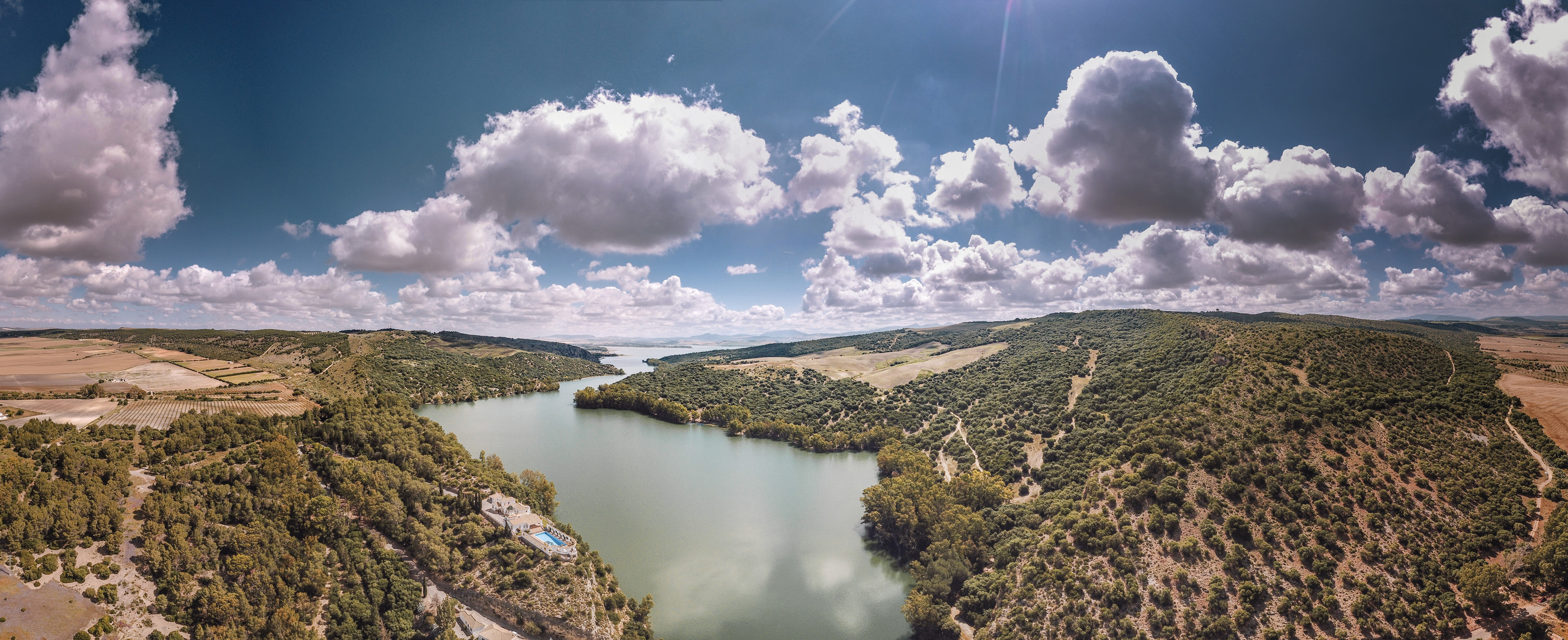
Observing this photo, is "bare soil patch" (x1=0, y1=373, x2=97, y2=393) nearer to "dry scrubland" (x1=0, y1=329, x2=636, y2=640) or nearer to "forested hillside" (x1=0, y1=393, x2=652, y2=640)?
"dry scrubland" (x1=0, y1=329, x2=636, y2=640)

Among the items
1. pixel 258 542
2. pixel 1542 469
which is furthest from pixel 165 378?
pixel 1542 469

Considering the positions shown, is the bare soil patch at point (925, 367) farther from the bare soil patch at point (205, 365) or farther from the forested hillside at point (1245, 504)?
the bare soil patch at point (205, 365)

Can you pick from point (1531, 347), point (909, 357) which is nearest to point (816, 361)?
point (909, 357)

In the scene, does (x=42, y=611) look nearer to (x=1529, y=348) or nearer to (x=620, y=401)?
(x=620, y=401)

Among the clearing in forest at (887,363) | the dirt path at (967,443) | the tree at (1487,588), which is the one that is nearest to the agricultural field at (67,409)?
the dirt path at (967,443)

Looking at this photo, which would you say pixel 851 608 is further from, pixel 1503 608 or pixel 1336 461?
pixel 1336 461

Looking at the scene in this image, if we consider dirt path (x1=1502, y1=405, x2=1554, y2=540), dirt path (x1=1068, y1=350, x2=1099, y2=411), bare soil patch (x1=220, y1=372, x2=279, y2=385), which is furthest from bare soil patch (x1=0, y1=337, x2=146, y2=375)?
dirt path (x1=1502, y1=405, x2=1554, y2=540)
